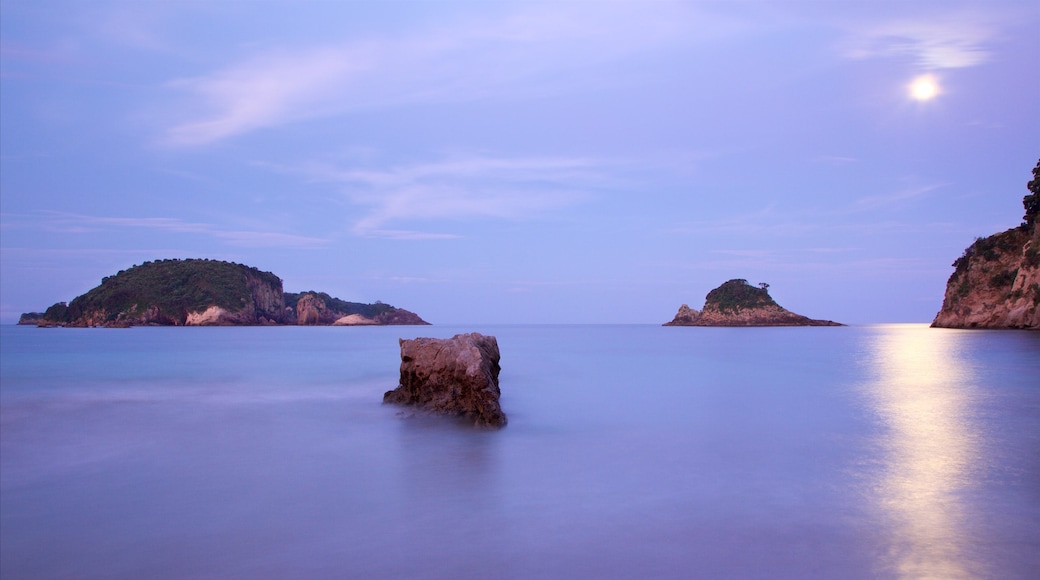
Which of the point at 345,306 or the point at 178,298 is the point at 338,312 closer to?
the point at 345,306

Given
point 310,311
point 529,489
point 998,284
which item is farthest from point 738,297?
point 529,489

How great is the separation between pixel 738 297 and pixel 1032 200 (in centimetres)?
6623

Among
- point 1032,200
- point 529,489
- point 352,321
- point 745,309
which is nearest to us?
point 529,489

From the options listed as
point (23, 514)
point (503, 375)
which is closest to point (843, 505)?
point (23, 514)

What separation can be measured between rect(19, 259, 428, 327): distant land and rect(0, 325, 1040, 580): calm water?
94.8 m

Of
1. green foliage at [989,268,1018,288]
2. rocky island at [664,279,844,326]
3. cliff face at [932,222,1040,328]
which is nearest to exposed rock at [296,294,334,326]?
rocky island at [664,279,844,326]

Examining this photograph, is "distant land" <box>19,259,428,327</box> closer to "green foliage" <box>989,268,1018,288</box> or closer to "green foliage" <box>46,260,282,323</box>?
"green foliage" <box>46,260,282,323</box>

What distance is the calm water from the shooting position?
189 inches

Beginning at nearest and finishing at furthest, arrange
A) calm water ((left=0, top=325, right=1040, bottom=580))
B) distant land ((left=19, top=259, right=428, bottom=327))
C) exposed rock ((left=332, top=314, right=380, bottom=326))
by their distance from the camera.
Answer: calm water ((left=0, top=325, right=1040, bottom=580)), distant land ((left=19, top=259, right=428, bottom=327)), exposed rock ((left=332, top=314, right=380, bottom=326))

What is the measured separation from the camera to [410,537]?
5344 millimetres

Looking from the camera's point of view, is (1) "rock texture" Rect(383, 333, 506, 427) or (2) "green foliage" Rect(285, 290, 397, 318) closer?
(1) "rock texture" Rect(383, 333, 506, 427)

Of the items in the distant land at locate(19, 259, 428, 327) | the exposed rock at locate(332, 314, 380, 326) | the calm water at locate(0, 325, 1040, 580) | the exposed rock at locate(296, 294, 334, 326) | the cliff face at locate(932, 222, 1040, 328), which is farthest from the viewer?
the exposed rock at locate(332, 314, 380, 326)

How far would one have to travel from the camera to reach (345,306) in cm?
16750

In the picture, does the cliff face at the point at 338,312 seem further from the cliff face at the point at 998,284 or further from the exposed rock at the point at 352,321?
the cliff face at the point at 998,284
